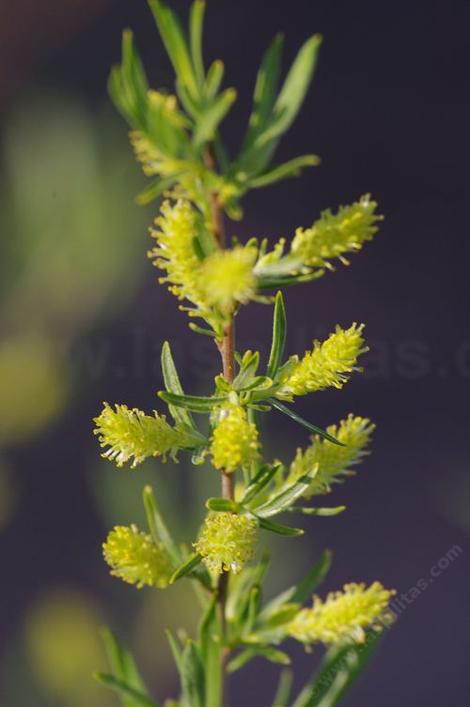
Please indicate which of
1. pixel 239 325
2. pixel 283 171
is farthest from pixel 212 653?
pixel 239 325

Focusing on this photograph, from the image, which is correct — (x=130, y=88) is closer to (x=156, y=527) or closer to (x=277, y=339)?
(x=277, y=339)

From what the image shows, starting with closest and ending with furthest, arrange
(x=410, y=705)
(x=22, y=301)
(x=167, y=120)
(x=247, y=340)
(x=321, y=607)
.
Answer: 1. (x=167, y=120)
2. (x=321, y=607)
3. (x=22, y=301)
4. (x=247, y=340)
5. (x=410, y=705)

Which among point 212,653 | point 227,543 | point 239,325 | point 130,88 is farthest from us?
point 239,325

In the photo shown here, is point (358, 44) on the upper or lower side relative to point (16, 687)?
upper

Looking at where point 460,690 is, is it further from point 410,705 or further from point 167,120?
point 167,120

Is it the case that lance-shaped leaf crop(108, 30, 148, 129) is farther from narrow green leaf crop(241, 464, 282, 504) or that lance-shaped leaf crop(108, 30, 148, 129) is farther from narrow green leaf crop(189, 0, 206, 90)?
narrow green leaf crop(241, 464, 282, 504)

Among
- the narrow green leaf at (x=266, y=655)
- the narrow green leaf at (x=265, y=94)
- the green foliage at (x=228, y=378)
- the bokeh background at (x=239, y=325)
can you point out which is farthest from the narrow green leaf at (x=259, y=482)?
the bokeh background at (x=239, y=325)

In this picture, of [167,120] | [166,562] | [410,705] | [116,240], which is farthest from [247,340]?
[167,120]

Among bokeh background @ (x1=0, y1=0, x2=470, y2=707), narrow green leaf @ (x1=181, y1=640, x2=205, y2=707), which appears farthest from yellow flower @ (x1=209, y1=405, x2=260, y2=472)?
bokeh background @ (x1=0, y1=0, x2=470, y2=707)

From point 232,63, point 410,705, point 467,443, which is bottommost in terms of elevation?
point 410,705
